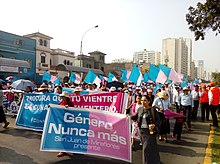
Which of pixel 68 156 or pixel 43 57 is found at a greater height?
pixel 43 57

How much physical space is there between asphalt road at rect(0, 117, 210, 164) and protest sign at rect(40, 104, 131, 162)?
479 millimetres

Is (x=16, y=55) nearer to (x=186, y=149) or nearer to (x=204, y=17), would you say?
(x=204, y=17)

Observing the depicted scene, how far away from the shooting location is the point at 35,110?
7.80 metres

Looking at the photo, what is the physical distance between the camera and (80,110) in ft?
18.1

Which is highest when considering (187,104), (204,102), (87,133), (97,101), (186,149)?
(97,101)

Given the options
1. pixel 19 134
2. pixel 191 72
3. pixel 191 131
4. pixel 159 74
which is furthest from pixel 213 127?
pixel 191 72

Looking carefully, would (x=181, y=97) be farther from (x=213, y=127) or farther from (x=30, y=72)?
(x=30, y=72)

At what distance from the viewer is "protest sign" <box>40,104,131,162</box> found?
5.18 m

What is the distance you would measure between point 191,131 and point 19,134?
6120 millimetres

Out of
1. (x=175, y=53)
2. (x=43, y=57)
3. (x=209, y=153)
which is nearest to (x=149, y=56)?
(x=175, y=53)

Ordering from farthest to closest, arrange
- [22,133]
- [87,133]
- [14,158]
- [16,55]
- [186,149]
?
1. [16,55]
2. [22,133]
3. [186,149]
4. [14,158]
5. [87,133]

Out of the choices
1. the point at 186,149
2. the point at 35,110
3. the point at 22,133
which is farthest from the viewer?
the point at 22,133

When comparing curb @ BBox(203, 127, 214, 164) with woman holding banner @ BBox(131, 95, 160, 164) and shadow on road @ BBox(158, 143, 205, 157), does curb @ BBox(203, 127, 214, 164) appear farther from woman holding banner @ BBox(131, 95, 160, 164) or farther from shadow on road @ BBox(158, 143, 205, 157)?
woman holding banner @ BBox(131, 95, 160, 164)

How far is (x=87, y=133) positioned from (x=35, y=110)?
311cm
